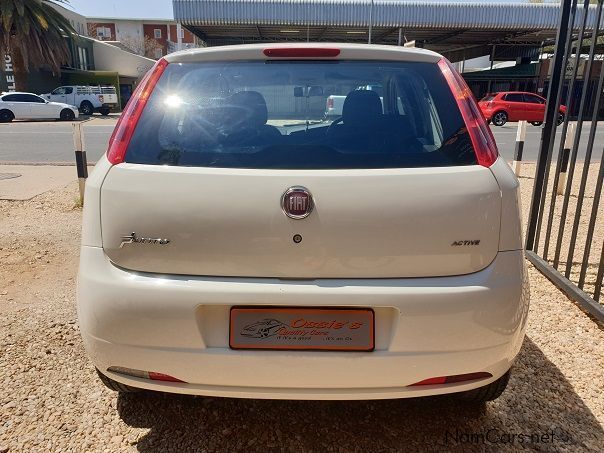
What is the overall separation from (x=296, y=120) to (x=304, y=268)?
0.83 m

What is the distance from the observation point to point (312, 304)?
177 cm

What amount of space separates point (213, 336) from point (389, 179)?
88 cm

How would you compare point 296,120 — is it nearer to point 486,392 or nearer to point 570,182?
point 486,392

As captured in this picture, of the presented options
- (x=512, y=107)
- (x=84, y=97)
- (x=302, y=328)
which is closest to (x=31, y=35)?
(x=84, y=97)

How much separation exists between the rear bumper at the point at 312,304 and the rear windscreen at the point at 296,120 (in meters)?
0.46

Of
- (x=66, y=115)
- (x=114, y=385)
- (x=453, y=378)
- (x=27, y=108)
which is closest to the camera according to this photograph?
(x=453, y=378)

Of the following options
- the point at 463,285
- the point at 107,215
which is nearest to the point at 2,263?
the point at 107,215

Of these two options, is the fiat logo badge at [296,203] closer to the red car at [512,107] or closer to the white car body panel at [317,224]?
the white car body panel at [317,224]

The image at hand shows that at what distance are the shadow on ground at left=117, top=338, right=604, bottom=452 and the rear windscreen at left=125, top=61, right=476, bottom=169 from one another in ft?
4.13

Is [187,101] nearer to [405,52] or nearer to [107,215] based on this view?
[107,215]

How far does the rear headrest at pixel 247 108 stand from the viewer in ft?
6.66

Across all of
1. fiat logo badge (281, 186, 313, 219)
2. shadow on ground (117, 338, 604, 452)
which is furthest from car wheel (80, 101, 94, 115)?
fiat logo badge (281, 186, 313, 219)

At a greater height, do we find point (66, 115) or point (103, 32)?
point (103, 32)

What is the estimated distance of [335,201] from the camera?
1777 mm
